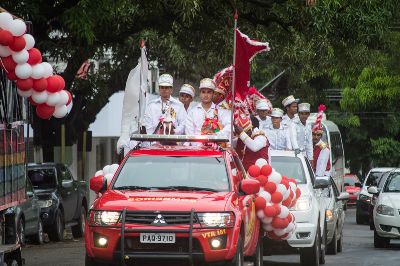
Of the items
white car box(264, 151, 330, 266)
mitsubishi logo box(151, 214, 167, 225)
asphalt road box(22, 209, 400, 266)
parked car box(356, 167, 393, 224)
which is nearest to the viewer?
mitsubishi logo box(151, 214, 167, 225)

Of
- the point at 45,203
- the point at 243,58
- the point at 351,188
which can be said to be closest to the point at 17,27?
the point at 243,58

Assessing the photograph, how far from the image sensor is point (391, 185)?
25.6 meters

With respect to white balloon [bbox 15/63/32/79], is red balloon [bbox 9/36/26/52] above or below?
above

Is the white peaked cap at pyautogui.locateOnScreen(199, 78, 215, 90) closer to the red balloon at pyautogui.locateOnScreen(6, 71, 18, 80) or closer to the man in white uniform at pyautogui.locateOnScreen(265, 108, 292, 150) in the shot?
the red balloon at pyautogui.locateOnScreen(6, 71, 18, 80)

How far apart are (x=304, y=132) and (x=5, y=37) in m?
13.3

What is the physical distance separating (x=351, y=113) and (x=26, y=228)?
105 ft

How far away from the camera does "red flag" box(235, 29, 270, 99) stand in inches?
712

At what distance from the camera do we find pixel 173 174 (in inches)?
592

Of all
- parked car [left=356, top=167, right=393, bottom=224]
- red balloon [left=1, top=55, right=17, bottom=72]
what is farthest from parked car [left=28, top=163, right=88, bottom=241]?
red balloon [left=1, top=55, right=17, bottom=72]

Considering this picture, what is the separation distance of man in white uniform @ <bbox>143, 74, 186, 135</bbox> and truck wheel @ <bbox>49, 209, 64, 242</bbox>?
10.0 metres

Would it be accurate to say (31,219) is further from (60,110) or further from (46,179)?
(60,110)

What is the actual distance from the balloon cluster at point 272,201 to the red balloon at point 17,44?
453 cm

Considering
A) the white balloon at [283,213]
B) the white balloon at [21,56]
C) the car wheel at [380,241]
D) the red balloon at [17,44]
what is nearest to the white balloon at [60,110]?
the white balloon at [21,56]

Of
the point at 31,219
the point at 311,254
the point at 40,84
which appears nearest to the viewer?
the point at 40,84
